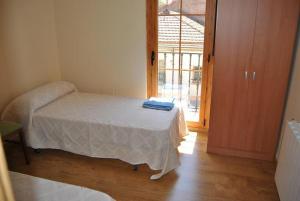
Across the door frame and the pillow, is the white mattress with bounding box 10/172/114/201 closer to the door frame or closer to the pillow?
the pillow

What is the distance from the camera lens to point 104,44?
11.5ft

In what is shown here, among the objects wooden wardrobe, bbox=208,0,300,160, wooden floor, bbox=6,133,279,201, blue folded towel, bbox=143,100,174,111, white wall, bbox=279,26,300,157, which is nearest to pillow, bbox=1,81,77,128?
wooden floor, bbox=6,133,279,201

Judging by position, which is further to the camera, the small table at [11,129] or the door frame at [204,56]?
the door frame at [204,56]

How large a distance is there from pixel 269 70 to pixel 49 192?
220 cm

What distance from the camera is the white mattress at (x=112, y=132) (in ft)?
8.10

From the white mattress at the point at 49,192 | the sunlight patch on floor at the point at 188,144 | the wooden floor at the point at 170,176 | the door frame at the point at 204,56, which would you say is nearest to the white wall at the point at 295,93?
the wooden floor at the point at 170,176

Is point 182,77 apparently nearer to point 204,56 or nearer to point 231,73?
point 204,56

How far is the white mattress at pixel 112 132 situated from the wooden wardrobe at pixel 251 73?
0.58 meters

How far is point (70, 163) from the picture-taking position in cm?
277

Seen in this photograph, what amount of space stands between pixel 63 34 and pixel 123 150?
6.49 feet

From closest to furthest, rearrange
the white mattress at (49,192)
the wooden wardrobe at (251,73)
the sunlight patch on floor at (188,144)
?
the white mattress at (49,192)
the wooden wardrobe at (251,73)
the sunlight patch on floor at (188,144)

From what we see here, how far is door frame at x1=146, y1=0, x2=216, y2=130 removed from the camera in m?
3.08

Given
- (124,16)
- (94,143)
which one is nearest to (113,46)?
(124,16)

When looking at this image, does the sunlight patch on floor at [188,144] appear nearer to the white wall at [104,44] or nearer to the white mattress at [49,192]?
the white wall at [104,44]
